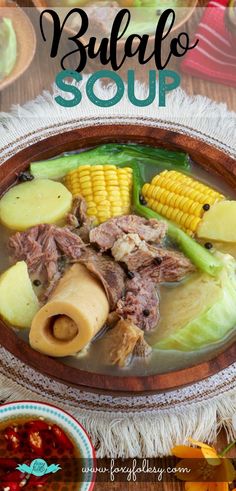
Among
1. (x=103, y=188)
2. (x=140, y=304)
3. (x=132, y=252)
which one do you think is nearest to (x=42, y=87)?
(x=103, y=188)

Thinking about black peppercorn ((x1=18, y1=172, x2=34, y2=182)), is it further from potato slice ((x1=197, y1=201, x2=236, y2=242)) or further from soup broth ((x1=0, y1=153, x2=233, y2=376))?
potato slice ((x1=197, y1=201, x2=236, y2=242))

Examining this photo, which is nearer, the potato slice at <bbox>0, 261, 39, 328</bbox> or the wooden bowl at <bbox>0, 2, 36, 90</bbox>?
the potato slice at <bbox>0, 261, 39, 328</bbox>

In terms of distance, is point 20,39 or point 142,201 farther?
point 20,39

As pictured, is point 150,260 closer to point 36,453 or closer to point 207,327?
point 207,327

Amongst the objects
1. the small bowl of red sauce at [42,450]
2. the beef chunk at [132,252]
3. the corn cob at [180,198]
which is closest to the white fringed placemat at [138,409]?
the small bowl of red sauce at [42,450]

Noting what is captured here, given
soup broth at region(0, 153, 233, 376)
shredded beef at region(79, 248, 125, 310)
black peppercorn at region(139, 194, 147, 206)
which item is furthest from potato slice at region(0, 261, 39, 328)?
black peppercorn at region(139, 194, 147, 206)

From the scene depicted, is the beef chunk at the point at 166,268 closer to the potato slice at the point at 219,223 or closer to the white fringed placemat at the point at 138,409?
the potato slice at the point at 219,223

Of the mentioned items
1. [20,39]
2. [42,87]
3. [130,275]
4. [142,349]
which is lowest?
[142,349]
